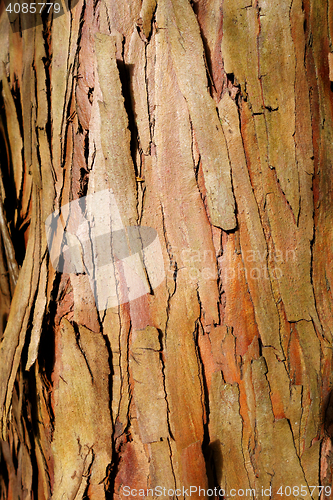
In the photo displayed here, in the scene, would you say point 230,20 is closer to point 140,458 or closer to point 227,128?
point 227,128

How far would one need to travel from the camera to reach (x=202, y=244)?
22.7 inches

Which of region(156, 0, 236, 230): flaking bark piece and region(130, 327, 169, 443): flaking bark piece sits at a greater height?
region(156, 0, 236, 230): flaking bark piece

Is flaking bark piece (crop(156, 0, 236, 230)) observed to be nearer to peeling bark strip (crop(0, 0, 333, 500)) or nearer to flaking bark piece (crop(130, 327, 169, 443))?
peeling bark strip (crop(0, 0, 333, 500))

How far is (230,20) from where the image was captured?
1.86 feet

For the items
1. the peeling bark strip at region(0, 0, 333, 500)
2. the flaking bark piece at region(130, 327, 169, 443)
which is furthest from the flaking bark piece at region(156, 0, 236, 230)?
the flaking bark piece at region(130, 327, 169, 443)

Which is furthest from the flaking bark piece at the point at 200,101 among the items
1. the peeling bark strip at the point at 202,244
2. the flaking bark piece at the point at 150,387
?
the flaking bark piece at the point at 150,387

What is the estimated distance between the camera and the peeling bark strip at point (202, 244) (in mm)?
569

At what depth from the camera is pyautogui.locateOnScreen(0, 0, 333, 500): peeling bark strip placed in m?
0.57

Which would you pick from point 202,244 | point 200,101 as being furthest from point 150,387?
point 200,101

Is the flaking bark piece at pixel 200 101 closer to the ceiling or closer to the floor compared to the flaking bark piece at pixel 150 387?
closer to the ceiling

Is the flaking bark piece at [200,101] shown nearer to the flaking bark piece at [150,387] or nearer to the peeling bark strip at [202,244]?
the peeling bark strip at [202,244]

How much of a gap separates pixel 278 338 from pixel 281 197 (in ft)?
0.83

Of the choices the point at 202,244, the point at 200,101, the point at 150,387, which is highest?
the point at 200,101

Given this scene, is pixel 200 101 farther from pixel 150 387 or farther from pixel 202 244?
pixel 150 387
